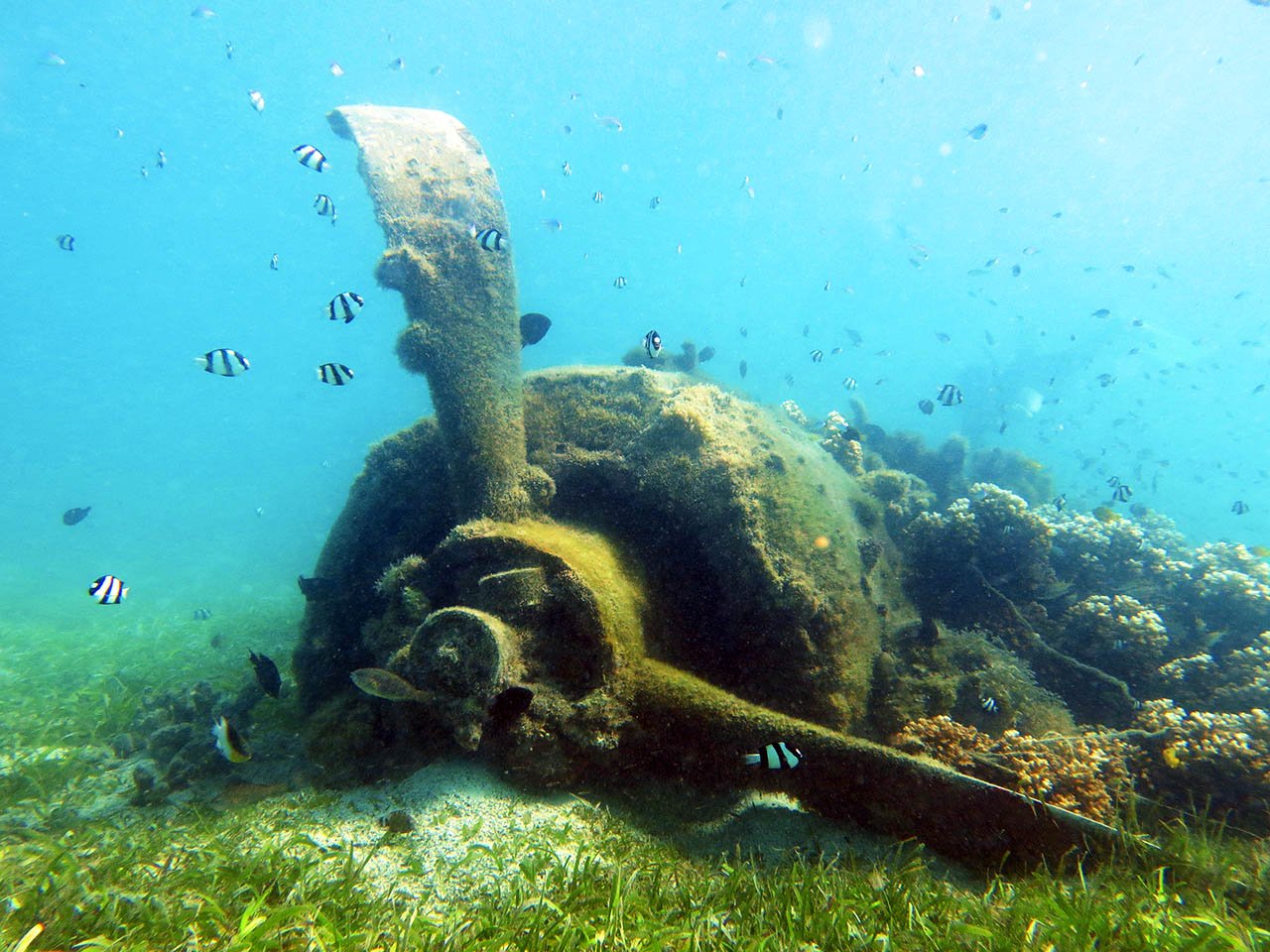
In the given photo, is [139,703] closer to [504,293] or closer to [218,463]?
[504,293]

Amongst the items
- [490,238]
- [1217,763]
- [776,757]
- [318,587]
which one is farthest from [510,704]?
[1217,763]

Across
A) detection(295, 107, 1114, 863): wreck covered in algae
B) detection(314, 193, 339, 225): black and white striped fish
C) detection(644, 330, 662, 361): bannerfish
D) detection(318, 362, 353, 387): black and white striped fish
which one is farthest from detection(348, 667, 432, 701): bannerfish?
detection(314, 193, 339, 225): black and white striped fish

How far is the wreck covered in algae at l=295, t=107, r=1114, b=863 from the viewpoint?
4211 millimetres

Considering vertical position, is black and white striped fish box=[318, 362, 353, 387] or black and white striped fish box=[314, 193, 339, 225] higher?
black and white striped fish box=[314, 193, 339, 225]

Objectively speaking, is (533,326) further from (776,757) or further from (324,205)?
(776,757)

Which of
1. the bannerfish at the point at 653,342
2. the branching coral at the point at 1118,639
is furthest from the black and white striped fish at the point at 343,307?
the branching coral at the point at 1118,639

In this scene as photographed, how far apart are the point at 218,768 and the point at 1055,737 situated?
27.7ft

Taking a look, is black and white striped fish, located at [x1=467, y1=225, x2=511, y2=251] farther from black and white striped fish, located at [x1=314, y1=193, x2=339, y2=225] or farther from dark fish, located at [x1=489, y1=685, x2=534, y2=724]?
dark fish, located at [x1=489, y1=685, x2=534, y2=724]

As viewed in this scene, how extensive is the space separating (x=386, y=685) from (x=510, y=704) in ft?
3.26

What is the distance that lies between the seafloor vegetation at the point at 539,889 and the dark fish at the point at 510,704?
72cm

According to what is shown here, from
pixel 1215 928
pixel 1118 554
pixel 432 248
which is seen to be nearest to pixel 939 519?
pixel 1118 554

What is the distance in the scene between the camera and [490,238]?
22.9 ft

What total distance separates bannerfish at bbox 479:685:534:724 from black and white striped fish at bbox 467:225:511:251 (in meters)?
5.58

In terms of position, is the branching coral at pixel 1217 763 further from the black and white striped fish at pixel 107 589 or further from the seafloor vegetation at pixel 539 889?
the black and white striped fish at pixel 107 589
